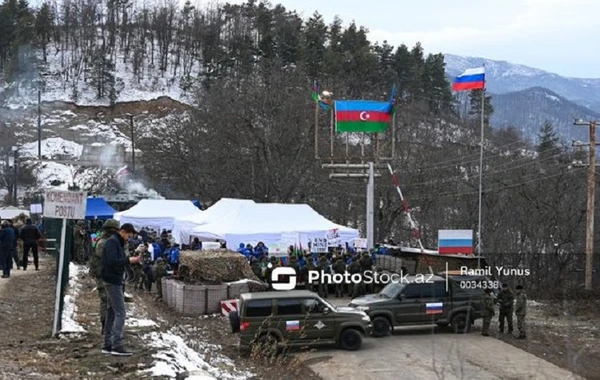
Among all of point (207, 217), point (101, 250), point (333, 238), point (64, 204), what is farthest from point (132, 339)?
point (207, 217)

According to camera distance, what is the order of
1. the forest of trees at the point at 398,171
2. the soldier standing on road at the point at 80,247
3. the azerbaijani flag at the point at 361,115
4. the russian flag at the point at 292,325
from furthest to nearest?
1. the forest of trees at the point at 398,171
2. the azerbaijani flag at the point at 361,115
3. the soldier standing on road at the point at 80,247
4. the russian flag at the point at 292,325

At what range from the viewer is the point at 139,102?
359 ft

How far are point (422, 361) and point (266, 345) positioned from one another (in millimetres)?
3621

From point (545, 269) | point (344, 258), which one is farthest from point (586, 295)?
point (545, 269)

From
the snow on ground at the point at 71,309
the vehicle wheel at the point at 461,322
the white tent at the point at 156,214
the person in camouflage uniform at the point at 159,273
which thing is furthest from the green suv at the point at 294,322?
the white tent at the point at 156,214

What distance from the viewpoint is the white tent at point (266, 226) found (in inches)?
1041

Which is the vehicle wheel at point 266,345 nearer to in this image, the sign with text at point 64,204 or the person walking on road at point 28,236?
the sign with text at point 64,204

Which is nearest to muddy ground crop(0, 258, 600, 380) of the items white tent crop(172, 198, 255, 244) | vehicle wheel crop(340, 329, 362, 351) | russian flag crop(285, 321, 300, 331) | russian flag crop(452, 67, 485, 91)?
russian flag crop(285, 321, 300, 331)

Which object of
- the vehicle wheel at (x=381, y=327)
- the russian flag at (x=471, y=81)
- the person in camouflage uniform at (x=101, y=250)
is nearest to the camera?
the person in camouflage uniform at (x=101, y=250)

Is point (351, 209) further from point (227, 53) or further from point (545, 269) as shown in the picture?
point (227, 53)

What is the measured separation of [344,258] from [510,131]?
48.7 metres

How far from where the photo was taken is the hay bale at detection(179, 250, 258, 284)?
19.9 m

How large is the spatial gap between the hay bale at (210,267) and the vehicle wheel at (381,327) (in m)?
5.06

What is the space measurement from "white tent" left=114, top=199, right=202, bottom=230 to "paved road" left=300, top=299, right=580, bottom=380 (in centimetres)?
2083
